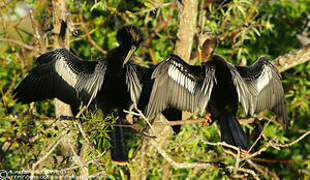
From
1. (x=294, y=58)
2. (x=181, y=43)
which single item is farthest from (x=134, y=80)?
(x=294, y=58)

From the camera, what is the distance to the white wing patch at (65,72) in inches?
135

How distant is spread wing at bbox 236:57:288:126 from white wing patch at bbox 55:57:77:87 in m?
1.56

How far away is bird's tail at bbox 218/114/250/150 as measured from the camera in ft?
10.0

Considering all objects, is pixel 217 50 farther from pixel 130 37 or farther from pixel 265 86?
pixel 130 37

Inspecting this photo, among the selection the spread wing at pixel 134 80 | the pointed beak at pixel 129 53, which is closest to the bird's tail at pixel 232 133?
the spread wing at pixel 134 80

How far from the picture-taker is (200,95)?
3047mm

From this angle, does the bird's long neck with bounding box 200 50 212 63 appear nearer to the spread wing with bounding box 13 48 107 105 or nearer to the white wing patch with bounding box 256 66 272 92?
the white wing patch with bounding box 256 66 272 92

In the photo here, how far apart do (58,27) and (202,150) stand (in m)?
2.23

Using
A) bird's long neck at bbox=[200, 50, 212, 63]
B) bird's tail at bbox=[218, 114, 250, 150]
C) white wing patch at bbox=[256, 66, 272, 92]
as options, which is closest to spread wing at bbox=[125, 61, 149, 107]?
bird's long neck at bbox=[200, 50, 212, 63]

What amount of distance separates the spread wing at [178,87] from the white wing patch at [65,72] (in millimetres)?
824

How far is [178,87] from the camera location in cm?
308

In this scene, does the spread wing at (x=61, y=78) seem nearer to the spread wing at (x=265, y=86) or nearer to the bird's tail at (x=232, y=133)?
the bird's tail at (x=232, y=133)

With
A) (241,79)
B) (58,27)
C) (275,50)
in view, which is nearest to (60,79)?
(58,27)

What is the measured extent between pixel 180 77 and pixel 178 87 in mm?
91
